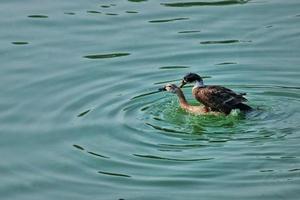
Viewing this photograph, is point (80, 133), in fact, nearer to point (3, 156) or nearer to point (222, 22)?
point (3, 156)

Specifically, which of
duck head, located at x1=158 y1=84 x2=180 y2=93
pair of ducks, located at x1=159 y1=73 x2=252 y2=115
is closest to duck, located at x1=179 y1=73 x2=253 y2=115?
pair of ducks, located at x1=159 y1=73 x2=252 y2=115

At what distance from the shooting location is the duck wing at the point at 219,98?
14.7 m

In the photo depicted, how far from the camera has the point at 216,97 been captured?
48.8 ft

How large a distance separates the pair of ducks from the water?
20 centimetres

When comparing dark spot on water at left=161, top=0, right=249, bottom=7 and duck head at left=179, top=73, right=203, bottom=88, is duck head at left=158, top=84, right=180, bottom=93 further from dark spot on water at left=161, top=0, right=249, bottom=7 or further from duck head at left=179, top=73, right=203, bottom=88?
dark spot on water at left=161, top=0, right=249, bottom=7

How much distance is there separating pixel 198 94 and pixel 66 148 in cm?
268

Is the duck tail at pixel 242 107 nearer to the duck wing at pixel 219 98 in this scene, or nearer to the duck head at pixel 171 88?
the duck wing at pixel 219 98

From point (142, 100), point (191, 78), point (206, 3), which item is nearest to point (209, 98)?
point (191, 78)

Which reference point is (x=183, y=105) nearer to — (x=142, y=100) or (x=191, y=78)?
(x=191, y=78)

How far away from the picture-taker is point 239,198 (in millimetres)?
11703

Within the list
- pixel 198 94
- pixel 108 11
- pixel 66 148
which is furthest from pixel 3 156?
pixel 108 11

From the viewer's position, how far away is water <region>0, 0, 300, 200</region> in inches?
488

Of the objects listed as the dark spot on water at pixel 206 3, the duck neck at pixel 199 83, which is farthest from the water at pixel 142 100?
the duck neck at pixel 199 83

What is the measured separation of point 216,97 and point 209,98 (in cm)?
13
